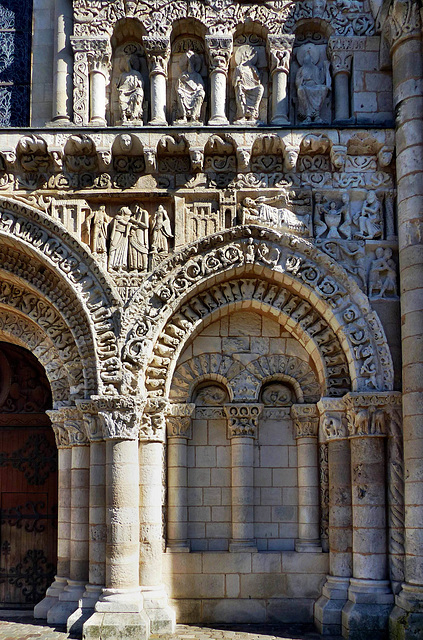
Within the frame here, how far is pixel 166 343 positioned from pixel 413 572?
14.1ft

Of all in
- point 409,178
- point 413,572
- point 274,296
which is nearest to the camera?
point 413,572

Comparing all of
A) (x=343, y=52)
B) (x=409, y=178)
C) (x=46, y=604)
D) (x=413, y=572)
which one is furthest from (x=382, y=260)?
(x=46, y=604)

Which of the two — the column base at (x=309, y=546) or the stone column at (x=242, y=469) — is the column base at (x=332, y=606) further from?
the stone column at (x=242, y=469)

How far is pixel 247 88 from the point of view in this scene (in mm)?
11328

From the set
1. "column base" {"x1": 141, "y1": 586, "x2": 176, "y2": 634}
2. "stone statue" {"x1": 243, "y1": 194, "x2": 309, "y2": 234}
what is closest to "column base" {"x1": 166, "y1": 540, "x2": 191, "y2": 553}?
"column base" {"x1": 141, "y1": 586, "x2": 176, "y2": 634}

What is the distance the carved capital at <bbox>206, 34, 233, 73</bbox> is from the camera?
37.1 feet

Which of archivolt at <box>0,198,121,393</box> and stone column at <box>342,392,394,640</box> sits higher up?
archivolt at <box>0,198,121,393</box>

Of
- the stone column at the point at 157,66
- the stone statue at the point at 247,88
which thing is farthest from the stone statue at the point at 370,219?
the stone column at the point at 157,66

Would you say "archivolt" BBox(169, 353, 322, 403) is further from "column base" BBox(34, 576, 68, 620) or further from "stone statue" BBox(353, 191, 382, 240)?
"column base" BBox(34, 576, 68, 620)

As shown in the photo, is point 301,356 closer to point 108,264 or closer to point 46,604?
point 108,264

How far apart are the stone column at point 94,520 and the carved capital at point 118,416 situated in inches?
7.5

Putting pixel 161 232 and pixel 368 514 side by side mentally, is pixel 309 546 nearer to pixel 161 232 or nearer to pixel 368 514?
pixel 368 514

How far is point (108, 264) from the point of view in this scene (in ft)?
35.6

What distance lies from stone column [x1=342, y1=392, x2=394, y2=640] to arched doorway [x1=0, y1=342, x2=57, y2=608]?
14.7 feet
